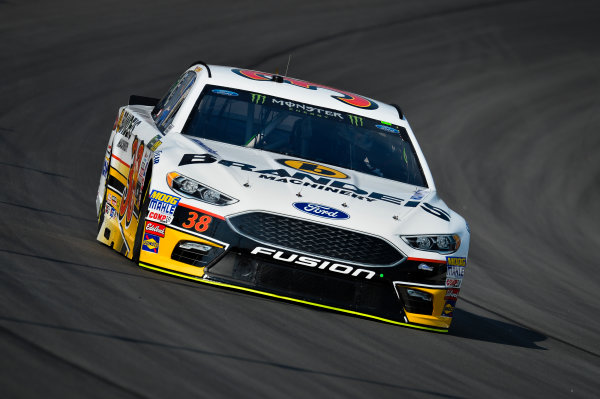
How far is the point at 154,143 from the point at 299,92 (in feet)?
4.53

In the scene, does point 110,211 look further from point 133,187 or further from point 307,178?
point 307,178

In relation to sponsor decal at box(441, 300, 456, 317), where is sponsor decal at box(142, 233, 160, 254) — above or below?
above

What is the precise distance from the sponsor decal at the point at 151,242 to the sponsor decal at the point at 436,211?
68.0 inches

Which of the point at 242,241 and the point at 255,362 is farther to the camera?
the point at 242,241

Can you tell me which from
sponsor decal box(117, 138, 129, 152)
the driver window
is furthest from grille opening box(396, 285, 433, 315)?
sponsor decal box(117, 138, 129, 152)

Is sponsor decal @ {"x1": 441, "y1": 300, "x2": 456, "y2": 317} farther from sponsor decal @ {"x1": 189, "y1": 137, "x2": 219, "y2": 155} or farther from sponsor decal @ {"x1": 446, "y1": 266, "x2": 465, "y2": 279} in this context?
sponsor decal @ {"x1": 189, "y1": 137, "x2": 219, "y2": 155}

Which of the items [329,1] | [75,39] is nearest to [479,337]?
[75,39]

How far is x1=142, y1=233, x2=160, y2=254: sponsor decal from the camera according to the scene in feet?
20.7

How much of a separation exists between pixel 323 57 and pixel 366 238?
54.0ft

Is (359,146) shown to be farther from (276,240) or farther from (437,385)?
(437,385)

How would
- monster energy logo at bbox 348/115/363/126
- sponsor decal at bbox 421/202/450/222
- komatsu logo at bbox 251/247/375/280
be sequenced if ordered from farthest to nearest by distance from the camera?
1. monster energy logo at bbox 348/115/363/126
2. sponsor decal at bbox 421/202/450/222
3. komatsu logo at bbox 251/247/375/280

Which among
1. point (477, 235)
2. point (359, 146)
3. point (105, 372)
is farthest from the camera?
point (477, 235)

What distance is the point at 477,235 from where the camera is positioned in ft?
41.4

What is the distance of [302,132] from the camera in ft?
24.6
